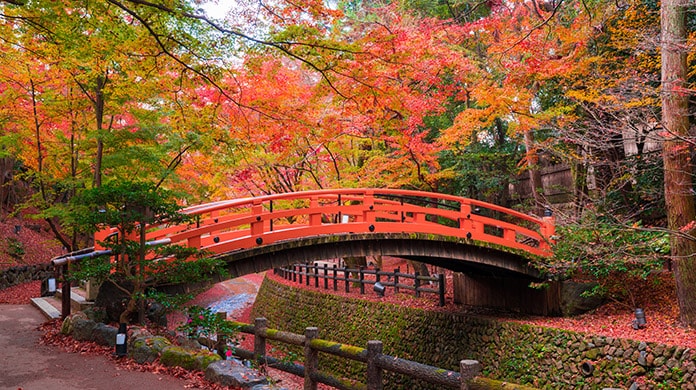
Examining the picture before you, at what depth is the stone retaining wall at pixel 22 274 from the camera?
17.2 meters

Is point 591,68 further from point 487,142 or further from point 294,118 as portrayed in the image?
point 294,118

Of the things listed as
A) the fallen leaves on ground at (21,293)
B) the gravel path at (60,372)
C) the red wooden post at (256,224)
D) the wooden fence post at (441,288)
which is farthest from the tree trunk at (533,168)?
the fallen leaves on ground at (21,293)

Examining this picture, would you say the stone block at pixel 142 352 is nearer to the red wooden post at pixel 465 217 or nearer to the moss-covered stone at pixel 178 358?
the moss-covered stone at pixel 178 358

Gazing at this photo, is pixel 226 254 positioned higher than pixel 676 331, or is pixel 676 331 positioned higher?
pixel 226 254

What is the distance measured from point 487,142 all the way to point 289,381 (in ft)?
38.7

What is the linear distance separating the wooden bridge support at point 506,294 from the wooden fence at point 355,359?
258 inches

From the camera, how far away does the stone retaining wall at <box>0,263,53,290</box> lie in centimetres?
1723

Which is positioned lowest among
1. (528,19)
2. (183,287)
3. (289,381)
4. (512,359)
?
(289,381)

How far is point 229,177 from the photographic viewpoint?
16531 millimetres

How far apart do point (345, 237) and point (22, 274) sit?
14466 mm

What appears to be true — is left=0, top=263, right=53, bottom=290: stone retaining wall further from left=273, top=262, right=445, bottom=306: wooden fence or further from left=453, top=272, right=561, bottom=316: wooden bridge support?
left=453, top=272, right=561, bottom=316: wooden bridge support

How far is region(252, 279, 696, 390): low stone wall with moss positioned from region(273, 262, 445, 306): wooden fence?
0.68 meters

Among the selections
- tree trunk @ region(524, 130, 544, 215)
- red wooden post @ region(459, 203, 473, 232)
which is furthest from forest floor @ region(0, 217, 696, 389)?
tree trunk @ region(524, 130, 544, 215)

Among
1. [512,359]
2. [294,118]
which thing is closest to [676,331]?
[512,359]
